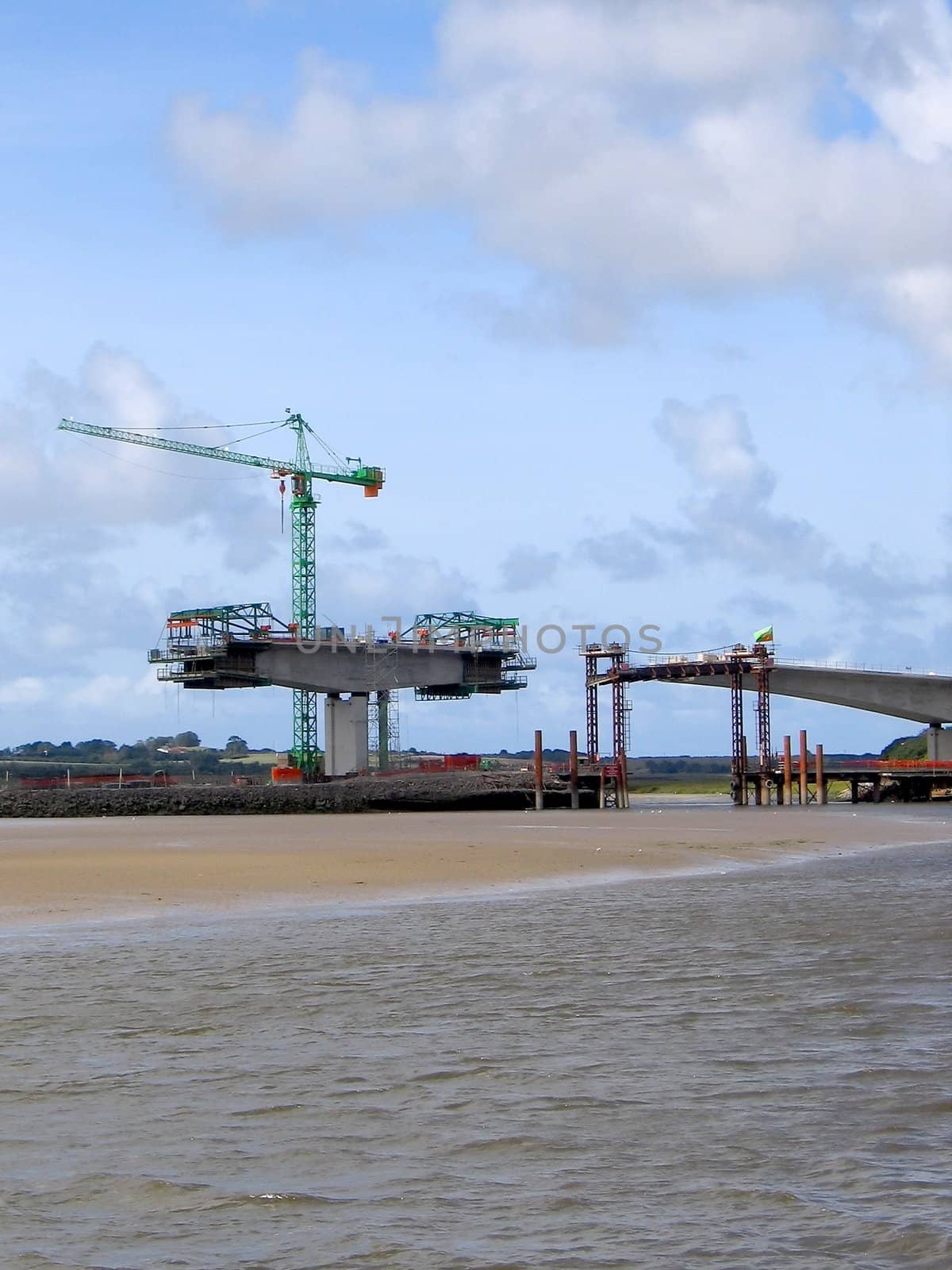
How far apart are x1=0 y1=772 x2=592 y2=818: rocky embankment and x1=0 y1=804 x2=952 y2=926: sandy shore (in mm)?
12100

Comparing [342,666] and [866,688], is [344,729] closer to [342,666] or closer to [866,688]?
[342,666]

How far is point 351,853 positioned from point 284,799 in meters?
40.0

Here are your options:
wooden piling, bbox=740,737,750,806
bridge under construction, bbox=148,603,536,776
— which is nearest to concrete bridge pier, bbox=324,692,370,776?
bridge under construction, bbox=148,603,536,776

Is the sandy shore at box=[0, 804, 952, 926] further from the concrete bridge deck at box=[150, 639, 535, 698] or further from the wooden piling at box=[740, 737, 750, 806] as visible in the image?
the concrete bridge deck at box=[150, 639, 535, 698]

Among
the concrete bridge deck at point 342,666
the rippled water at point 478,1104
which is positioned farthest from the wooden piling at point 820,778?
the rippled water at point 478,1104

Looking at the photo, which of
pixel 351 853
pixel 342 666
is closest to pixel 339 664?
pixel 342 666

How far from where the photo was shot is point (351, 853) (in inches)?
1337

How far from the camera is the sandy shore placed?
24812 millimetres

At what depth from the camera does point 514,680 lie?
9838 centimetres

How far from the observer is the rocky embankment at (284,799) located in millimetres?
71938

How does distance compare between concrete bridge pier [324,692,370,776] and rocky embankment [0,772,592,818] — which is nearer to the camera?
rocky embankment [0,772,592,818]

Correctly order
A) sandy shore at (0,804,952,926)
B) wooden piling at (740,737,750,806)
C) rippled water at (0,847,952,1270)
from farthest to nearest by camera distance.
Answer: wooden piling at (740,737,750,806)
sandy shore at (0,804,952,926)
rippled water at (0,847,952,1270)

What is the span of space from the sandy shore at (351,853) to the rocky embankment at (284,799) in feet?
39.7

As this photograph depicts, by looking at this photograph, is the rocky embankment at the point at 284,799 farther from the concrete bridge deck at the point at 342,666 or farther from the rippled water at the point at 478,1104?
the rippled water at the point at 478,1104
